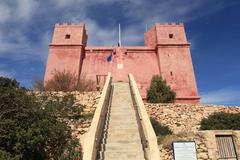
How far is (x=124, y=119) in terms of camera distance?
10875 millimetres

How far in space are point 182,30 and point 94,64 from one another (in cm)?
904

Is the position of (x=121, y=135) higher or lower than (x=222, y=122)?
lower

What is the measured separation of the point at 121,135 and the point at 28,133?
3149 mm

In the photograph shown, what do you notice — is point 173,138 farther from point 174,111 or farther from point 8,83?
point 8,83

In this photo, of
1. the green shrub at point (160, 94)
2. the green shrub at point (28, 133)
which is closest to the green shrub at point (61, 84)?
the green shrub at point (160, 94)

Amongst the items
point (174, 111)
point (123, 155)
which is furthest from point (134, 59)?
point (123, 155)

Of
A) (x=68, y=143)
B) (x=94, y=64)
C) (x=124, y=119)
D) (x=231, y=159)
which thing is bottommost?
(x=231, y=159)

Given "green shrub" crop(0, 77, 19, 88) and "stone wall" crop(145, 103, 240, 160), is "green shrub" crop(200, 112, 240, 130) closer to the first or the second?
"stone wall" crop(145, 103, 240, 160)

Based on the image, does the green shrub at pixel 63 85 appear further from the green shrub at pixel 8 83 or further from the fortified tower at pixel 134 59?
the green shrub at pixel 8 83

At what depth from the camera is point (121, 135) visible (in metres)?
9.38

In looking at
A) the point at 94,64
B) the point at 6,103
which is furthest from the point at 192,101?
the point at 6,103

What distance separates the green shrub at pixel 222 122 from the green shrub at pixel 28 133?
6791 mm

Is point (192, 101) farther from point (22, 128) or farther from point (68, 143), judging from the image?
point (22, 128)

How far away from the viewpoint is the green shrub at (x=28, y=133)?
9148 millimetres
